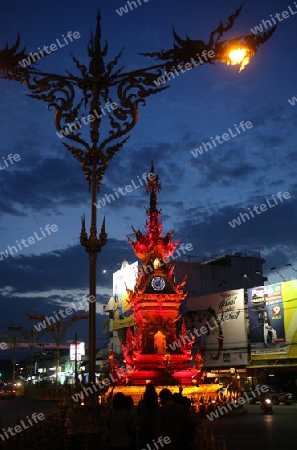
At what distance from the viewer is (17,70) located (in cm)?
1094

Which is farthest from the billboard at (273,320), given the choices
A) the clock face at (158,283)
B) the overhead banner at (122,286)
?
the overhead banner at (122,286)

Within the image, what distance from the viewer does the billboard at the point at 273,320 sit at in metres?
41.0

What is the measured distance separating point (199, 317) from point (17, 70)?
45.9 m

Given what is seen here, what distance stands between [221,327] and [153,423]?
42885mm

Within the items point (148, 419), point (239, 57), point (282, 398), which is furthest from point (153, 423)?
point (282, 398)

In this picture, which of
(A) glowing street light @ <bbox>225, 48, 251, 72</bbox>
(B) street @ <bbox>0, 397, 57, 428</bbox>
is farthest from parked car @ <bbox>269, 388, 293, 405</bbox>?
(A) glowing street light @ <bbox>225, 48, 251, 72</bbox>

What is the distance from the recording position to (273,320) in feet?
141

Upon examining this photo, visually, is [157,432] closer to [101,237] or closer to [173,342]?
[101,237]

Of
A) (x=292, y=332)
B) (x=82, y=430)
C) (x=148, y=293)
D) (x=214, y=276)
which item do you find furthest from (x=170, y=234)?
(x=214, y=276)

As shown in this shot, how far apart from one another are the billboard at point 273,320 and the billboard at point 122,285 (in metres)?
22.2

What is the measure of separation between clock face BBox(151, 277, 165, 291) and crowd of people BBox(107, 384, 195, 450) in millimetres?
21131

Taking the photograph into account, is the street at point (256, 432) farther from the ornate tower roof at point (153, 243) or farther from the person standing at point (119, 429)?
the ornate tower roof at point (153, 243)

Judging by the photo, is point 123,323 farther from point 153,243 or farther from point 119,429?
point 119,429

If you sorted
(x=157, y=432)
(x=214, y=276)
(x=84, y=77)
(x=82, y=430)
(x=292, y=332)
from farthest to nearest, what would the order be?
(x=214, y=276), (x=292, y=332), (x=84, y=77), (x=82, y=430), (x=157, y=432)
